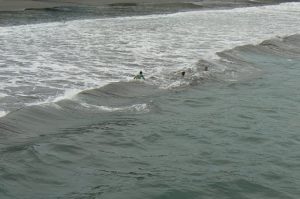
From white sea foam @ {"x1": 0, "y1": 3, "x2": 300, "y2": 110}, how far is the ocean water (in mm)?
103

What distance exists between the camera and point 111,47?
27938mm

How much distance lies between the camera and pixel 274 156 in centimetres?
1276

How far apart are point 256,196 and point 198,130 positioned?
4.20 meters

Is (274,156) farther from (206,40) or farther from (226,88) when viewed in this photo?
(206,40)

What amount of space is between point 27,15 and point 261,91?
2641 cm

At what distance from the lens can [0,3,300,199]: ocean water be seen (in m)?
10.9

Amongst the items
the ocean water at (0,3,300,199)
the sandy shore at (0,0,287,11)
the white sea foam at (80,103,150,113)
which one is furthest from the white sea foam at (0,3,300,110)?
the sandy shore at (0,0,287,11)

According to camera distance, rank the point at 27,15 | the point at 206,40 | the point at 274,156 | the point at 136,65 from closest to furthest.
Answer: the point at 274,156 → the point at 136,65 → the point at 206,40 → the point at 27,15

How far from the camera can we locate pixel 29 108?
14.9 meters

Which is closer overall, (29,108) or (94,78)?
(29,108)

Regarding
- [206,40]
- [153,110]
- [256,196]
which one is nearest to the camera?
[256,196]

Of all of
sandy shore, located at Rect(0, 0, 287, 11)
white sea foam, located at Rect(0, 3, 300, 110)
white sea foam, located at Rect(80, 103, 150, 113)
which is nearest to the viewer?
white sea foam, located at Rect(80, 103, 150, 113)

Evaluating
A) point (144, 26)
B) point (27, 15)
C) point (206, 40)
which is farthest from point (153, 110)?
point (27, 15)

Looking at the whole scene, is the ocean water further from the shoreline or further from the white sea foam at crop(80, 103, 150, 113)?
the shoreline
